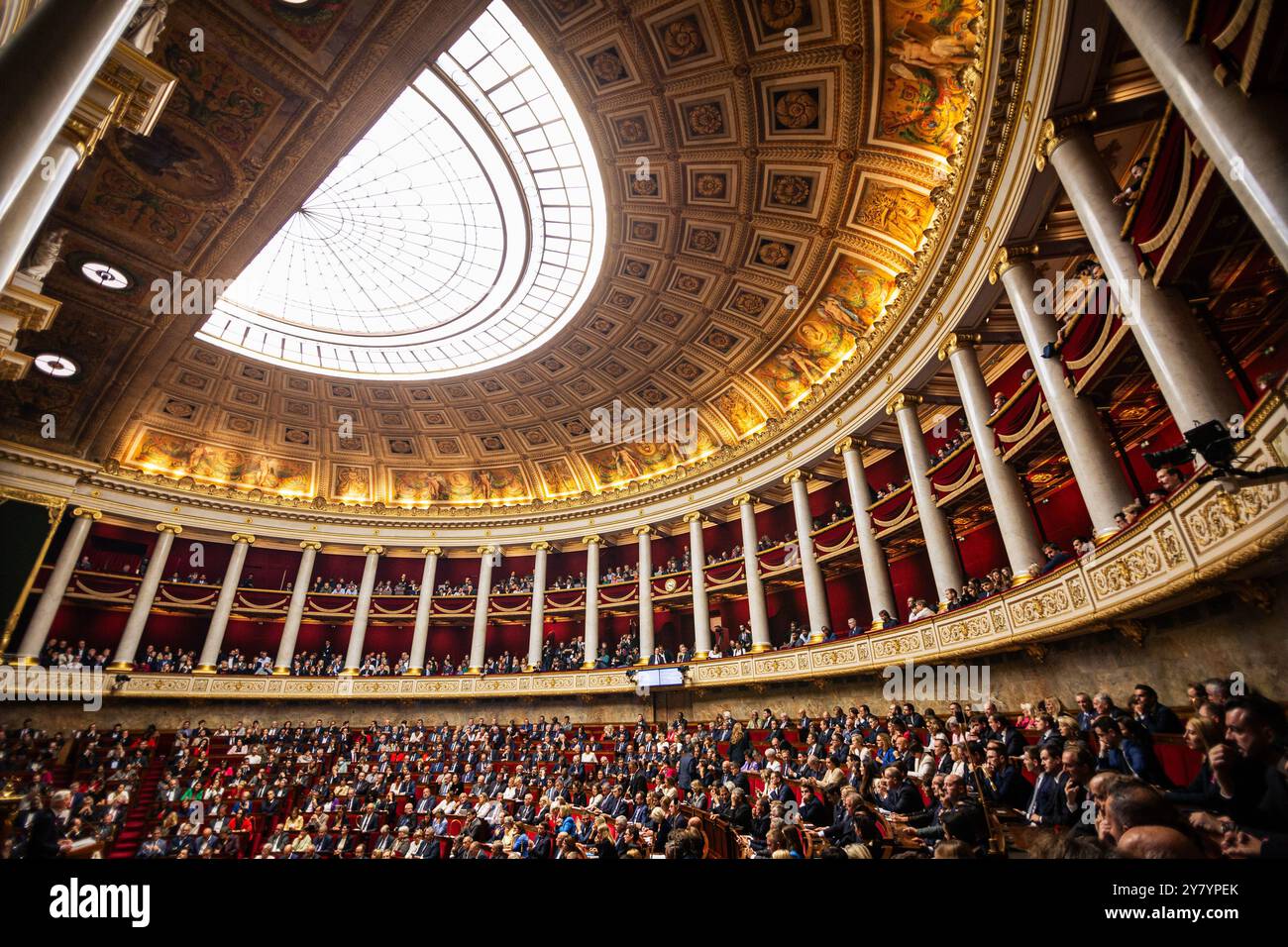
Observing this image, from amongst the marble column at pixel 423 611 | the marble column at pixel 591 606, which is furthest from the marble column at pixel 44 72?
the marble column at pixel 423 611

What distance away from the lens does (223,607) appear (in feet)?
73.3

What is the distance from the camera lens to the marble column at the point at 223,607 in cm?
2100

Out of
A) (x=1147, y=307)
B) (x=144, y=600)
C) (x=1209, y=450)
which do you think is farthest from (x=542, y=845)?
(x=144, y=600)

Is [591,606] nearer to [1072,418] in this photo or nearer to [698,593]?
[698,593]

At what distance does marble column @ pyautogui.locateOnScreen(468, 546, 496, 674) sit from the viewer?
2298 cm

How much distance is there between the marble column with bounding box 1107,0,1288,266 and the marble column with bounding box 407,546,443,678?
82.6 ft

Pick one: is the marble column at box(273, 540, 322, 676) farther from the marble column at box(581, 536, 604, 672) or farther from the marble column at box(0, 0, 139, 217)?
the marble column at box(0, 0, 139, 217)

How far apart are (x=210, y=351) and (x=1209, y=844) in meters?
26.8

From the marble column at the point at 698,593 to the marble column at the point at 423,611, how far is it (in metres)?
11.6

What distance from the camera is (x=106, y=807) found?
1133 cm

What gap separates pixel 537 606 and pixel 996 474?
18212 millimetres

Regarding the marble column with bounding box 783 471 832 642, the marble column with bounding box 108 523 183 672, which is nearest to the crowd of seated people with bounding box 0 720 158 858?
the marble column with bounding box 108 523 183 672
